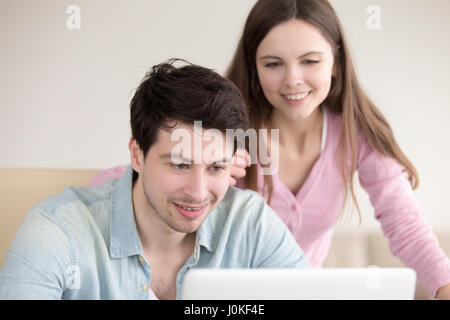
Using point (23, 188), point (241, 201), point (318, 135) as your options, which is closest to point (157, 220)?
point (241, 201)

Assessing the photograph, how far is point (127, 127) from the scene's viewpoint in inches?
69.9

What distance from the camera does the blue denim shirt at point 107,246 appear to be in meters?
0.92

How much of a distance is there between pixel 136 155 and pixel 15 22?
3.13ft

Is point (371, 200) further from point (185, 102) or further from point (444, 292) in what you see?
point (185, 102)

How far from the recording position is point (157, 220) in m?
1.10

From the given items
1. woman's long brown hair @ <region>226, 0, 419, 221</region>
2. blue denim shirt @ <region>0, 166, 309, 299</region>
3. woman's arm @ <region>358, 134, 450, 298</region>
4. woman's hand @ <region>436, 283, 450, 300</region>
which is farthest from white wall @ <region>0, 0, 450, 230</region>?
woman's hand @ <region>436, 283, 450, 300</region>

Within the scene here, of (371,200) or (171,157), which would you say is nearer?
(171,157)

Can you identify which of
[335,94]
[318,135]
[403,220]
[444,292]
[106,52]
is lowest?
[444,292]

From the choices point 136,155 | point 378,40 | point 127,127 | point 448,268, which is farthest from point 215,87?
point 378,40

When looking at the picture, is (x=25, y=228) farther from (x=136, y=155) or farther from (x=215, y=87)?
(x=215, y=87)

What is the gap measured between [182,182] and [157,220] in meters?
0.12

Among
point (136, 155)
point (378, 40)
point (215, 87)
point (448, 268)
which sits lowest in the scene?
point (448, 268)

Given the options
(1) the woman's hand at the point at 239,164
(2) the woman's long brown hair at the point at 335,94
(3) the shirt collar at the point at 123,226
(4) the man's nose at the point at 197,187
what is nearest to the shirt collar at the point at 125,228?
(3) the shirt collar at the point at 123,226
